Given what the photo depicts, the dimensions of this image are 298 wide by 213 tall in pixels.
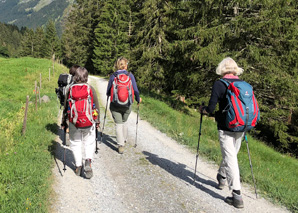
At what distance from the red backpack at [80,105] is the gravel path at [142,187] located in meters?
1.22

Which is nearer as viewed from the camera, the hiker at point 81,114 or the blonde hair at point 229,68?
the blonde hair at point 229,68

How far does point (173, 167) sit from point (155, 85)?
15029mm

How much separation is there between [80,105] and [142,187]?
6.47 ft

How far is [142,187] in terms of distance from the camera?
423 cm

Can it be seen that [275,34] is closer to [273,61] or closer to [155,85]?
[273,61]

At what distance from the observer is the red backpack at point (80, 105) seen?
3891 mm

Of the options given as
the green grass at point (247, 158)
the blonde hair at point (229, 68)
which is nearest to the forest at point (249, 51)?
the green grass at point (247, 158)

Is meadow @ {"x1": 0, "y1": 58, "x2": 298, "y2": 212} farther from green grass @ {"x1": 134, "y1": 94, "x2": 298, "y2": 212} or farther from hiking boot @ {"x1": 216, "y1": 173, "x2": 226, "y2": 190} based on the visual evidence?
hiking boot @ {"x1": 216, "y1": 173, "x2": 226, "y2": 190}

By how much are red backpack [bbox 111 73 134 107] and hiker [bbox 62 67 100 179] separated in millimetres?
935

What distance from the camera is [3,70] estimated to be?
914 inches

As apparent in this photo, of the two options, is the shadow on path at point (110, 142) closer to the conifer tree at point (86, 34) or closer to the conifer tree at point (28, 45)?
the conifer tree at point (86, 34)

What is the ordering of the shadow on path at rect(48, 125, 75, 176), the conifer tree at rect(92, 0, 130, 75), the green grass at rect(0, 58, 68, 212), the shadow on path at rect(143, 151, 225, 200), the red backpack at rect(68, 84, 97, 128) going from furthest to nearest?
the conifer tree at rect(92, 0, 130, 75) → the shadow on path at rect(48, 125, 75, 176) → the shadow on path at rect(143, 151, 225, 200) → the red backpack at rect(68, 84, 97, 128) → the green grass at rect(0, 58, 68, 212)

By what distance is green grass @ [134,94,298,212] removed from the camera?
171 inches

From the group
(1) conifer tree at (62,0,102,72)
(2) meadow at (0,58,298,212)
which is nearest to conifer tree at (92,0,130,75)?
(1) conifer tree at (62,0,102,72)
